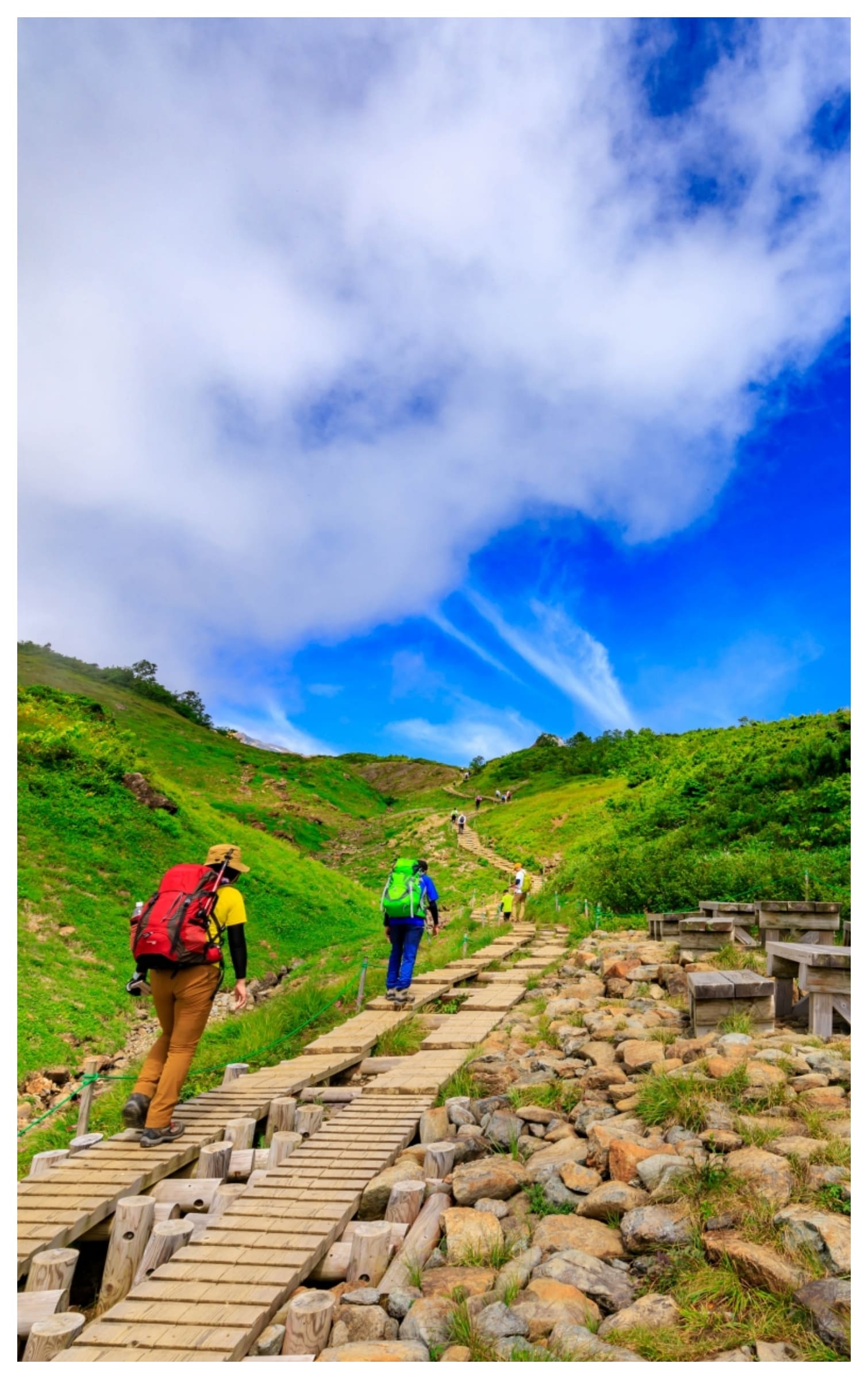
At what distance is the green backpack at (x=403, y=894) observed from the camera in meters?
10.4

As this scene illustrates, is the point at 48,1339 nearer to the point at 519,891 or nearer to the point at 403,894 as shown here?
the point at 403,894

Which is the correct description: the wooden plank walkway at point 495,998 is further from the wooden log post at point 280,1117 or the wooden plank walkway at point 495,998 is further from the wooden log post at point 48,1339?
the wooden log post at point 48,1339

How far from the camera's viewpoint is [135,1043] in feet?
42.5

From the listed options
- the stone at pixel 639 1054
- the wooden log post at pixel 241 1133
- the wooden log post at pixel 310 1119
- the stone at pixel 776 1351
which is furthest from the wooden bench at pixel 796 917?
→ the stone at pixel 776 1351

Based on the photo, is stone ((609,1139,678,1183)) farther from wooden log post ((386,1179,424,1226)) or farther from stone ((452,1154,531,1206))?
wooden log post ((386,1179,424,1226))

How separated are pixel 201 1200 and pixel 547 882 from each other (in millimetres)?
20768

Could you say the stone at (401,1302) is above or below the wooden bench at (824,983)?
below

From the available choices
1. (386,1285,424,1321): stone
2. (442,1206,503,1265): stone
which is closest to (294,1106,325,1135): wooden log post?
(442,1206,503,1265): stone

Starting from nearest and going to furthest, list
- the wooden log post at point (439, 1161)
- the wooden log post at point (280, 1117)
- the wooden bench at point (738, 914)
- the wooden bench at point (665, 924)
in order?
the wooden log post at point (439, 1161), the wooden log post at point (280, 1117), the wooden bench at point (738, 914), the wooden bench at point (665, 924)

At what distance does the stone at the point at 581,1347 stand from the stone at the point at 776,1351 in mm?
463

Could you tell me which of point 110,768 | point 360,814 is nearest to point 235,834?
point 110,768

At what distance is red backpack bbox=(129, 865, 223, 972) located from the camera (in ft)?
18.9

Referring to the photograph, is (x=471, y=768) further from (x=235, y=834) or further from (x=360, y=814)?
(x=235, y=834)

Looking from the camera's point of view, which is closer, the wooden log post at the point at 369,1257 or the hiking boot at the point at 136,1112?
the wooden log post at the point at 369,1257
